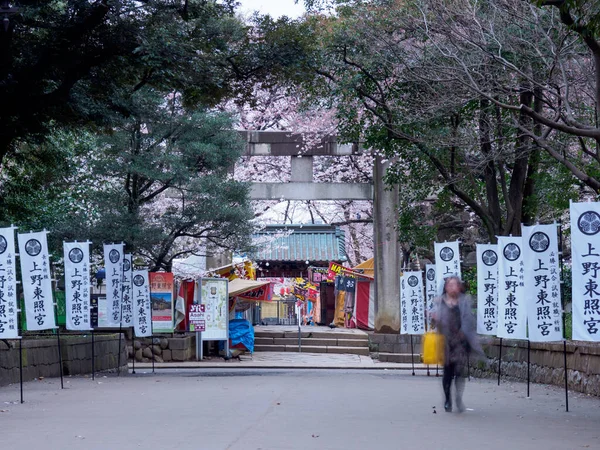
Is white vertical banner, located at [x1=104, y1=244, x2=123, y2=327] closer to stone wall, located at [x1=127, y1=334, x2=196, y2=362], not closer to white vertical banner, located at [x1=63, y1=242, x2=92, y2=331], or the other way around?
white vertical banner, located at [x1=63, y1=242, x2=92, y2=331]

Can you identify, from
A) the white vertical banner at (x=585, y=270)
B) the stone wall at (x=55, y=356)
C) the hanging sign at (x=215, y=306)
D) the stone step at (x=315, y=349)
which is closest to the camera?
the white vertical banner at (x=585, y=270)

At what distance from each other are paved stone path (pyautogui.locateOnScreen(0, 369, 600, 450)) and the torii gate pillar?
11.4 m

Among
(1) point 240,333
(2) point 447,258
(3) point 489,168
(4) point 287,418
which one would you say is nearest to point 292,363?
(1) point 240,333

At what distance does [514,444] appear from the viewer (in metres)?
7.73

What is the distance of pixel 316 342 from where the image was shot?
2956 cm

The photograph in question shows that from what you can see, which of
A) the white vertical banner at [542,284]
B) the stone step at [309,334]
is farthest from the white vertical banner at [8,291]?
the stone step at [309,334]

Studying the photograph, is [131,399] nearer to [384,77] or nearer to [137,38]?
[137,38]

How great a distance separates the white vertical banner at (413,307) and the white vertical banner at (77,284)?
771 centimetres

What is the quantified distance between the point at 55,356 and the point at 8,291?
16.7 feet

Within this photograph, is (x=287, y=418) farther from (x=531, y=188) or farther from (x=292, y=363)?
(x=292, y=363)

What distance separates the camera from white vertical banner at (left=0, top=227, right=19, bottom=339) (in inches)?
481

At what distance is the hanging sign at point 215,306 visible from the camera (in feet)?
80.4

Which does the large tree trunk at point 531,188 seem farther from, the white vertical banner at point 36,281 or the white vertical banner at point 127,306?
the white vertical banner at point 36,281

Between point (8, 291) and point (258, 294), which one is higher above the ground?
point (8, 291)
